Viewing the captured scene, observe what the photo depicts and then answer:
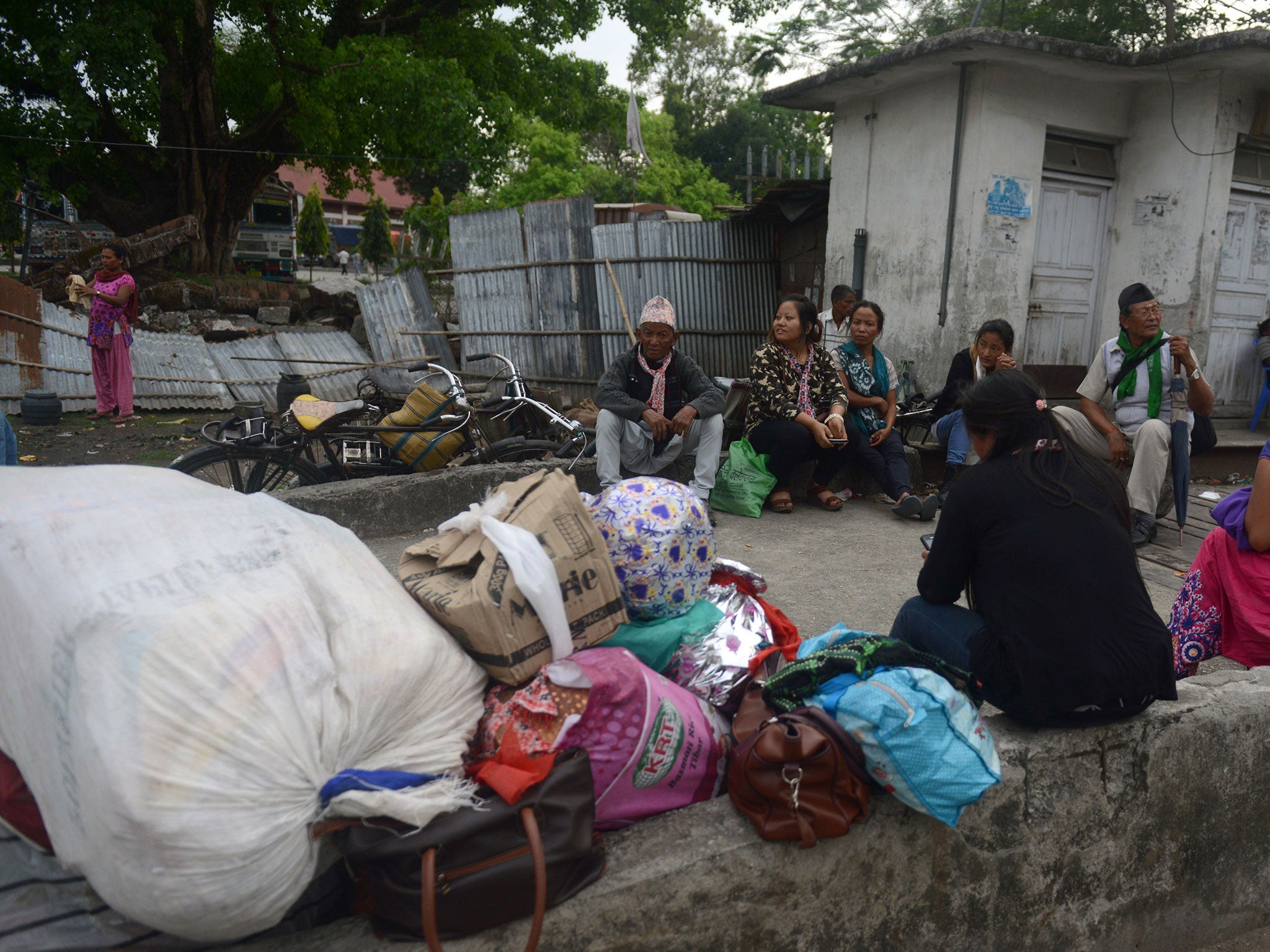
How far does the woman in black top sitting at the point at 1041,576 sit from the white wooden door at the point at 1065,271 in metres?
5.95

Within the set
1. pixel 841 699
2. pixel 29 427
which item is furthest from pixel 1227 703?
pixel 29 427

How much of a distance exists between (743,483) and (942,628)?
311cm

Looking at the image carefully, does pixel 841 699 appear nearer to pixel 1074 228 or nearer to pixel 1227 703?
pixel 1227 703

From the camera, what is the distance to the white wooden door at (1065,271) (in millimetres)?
7824

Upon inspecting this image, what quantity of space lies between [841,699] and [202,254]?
58.3 feet

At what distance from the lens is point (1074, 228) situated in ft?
26.1

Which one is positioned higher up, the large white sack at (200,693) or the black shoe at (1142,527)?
the large white sack at (200,693)

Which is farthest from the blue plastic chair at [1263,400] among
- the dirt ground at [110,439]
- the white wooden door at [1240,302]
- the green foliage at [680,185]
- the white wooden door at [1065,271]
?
the green foliage at [680,185]

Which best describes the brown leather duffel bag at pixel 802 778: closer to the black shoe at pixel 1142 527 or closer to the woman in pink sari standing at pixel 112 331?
the black shoe at pixel 1142 527

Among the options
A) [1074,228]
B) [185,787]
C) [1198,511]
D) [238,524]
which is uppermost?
[1074,228]

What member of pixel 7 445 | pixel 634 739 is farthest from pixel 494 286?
pixel 634 739

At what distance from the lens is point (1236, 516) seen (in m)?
3.02

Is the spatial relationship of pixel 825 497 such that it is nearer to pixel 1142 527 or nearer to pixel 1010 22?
pixel 1142 527

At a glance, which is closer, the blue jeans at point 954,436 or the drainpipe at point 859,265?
the blue jeans at point 954,436
